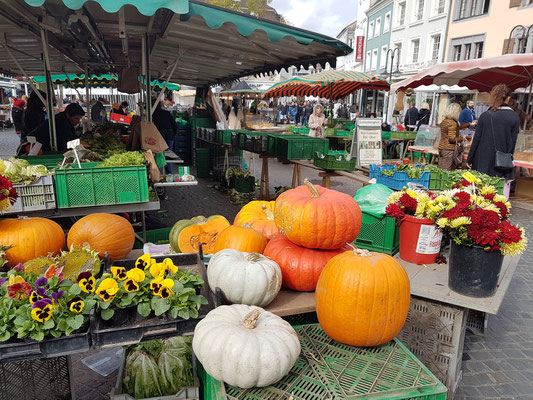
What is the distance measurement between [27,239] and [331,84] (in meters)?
11.7

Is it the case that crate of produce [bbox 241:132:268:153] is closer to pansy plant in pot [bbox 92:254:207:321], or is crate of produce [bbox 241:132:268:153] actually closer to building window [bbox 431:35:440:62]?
pansy plant in pot [bbox 92:254:207:321]

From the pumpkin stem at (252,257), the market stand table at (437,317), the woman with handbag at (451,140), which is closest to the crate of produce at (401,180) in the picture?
the woman with handbag at (451,140)

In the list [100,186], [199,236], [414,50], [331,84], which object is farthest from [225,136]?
[414,50]

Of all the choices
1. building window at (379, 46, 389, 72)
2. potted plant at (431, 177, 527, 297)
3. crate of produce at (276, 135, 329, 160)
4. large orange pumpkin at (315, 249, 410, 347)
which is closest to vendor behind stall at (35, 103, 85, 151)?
crate of produce at (276, 135, 329, 160)

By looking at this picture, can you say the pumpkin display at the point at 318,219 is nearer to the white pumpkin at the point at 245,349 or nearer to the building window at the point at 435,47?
the white pumpkin at the point at 245,349

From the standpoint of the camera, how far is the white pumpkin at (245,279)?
2391 mm

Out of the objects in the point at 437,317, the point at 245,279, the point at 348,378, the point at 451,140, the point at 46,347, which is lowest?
the point at 437,317

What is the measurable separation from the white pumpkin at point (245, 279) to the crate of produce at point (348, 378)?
38 centimetres

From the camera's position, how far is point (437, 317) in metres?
2.90

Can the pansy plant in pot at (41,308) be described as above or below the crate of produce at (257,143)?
below

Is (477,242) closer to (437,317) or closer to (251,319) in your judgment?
(437,317)

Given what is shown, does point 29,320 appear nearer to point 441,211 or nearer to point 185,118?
point 441,211

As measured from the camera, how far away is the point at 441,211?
9.80 feet

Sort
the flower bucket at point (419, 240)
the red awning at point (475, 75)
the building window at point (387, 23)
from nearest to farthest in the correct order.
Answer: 1. the flower bucket at point (419, 240)
2. the red awning at point (475, 75)
3. the building window at point (387, 23)
